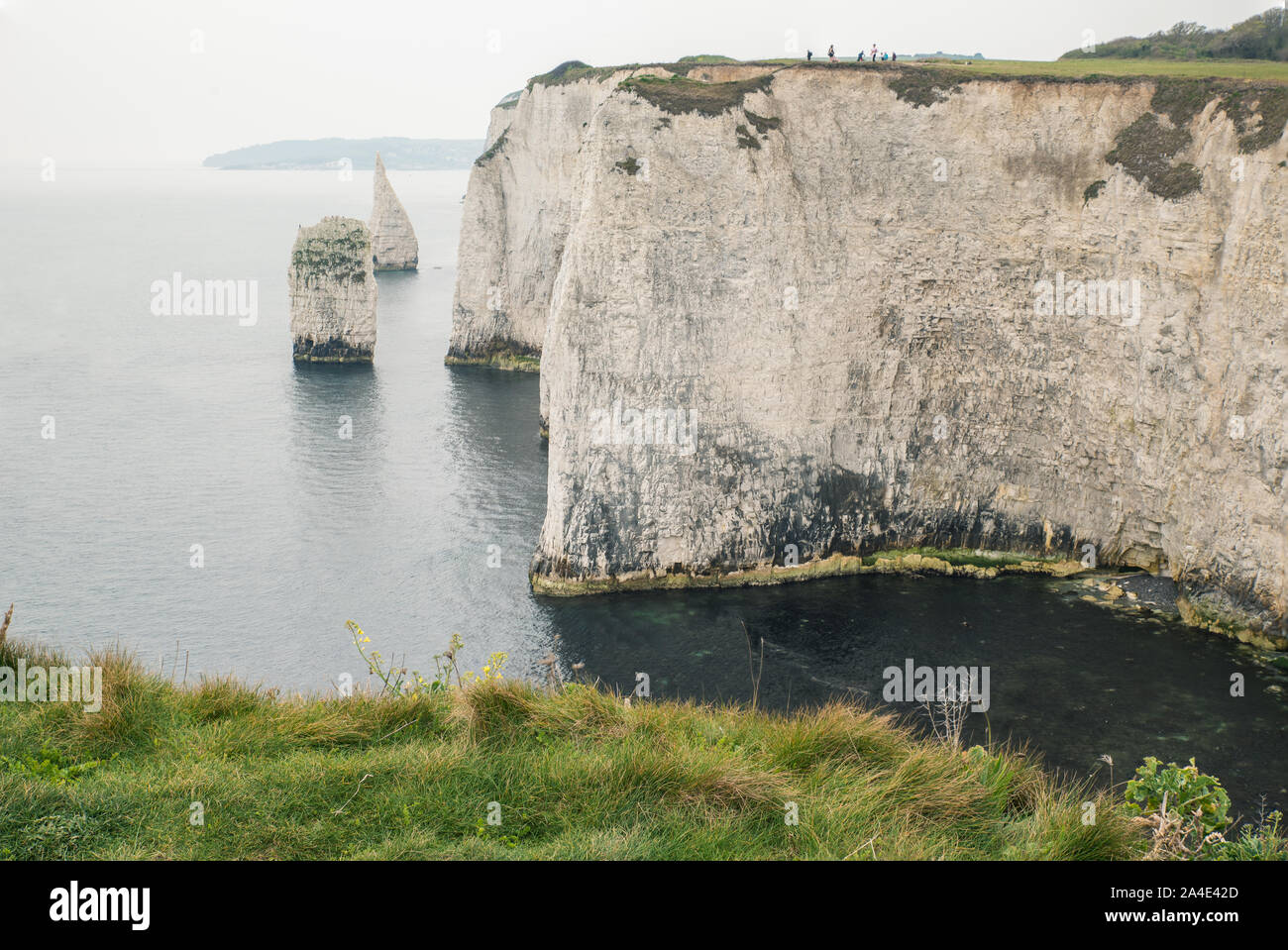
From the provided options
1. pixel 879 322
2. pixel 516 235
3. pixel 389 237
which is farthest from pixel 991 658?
pixel 389 237

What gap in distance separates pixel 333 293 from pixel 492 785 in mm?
71303

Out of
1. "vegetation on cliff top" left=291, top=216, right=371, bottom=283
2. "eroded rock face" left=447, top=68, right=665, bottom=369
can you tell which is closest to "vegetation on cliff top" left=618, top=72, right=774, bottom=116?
"eroded rock face" left=447, top=68, right=665, bottom=369

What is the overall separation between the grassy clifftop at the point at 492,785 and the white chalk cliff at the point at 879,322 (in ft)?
87.5

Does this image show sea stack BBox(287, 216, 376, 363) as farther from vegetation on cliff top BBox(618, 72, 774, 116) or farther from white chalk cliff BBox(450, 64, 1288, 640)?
white chalk cliff BBox(450, 64, 1288, 640)

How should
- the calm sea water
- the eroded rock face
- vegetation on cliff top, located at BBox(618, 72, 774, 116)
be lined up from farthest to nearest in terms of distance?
the eroded rock face < vegetation on cliff top, located at BBox(618, 72, 774, 116) < the calm sea water

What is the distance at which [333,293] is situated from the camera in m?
75.4

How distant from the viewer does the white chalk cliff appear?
121ft

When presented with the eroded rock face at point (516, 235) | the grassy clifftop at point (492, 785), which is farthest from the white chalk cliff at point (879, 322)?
the eroded rock face at point (516, 235)

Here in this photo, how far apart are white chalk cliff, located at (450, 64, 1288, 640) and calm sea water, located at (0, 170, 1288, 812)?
3.17 m

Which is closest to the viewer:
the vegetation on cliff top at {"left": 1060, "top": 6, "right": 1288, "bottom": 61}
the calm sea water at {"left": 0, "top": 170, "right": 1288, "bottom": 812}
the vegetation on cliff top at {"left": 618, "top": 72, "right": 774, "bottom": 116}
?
the calm sea water at {"left": 0, "top": 170, "right": 1288, "bottom": 812}

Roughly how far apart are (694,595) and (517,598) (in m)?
6.43

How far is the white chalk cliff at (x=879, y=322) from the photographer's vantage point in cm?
3681

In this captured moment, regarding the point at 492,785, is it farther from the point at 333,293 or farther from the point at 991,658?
the point at 333,293

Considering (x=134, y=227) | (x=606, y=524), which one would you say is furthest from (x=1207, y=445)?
(x=134, y=227)
